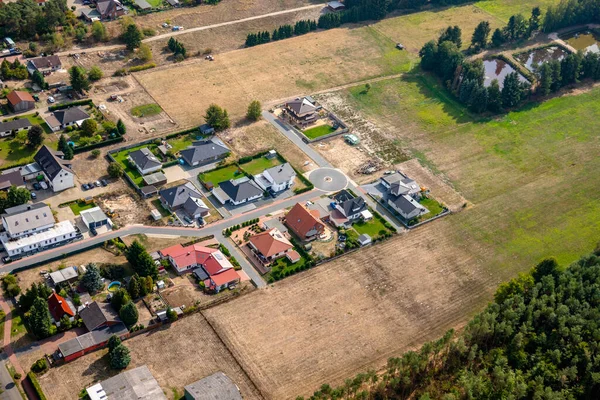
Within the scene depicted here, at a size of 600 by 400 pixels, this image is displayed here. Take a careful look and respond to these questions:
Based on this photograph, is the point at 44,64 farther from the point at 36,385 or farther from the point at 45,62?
the point at 36,385

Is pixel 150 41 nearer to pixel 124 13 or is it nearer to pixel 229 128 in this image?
pixel 124 13

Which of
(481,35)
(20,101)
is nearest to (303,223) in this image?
(20,101)

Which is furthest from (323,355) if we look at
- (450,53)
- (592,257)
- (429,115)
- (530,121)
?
(450,53)

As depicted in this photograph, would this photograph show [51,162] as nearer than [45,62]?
Yes

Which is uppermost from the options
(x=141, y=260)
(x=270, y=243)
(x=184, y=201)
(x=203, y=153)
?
(x=141, y=260)

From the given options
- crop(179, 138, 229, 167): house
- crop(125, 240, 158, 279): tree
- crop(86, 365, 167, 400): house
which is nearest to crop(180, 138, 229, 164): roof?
crop(179, 138, 229, 167): house

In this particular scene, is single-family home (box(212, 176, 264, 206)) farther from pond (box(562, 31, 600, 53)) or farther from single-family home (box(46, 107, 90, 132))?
pond (box(562, 31, 600, 53))

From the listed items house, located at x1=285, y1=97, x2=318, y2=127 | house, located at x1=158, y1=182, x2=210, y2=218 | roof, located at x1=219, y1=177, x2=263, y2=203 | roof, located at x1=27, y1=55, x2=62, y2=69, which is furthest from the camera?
roof, located at x1=27, y1=55, x2=62, y2=69

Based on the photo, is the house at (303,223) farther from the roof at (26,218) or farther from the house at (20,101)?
the house at (20,101)

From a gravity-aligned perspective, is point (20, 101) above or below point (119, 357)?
above
